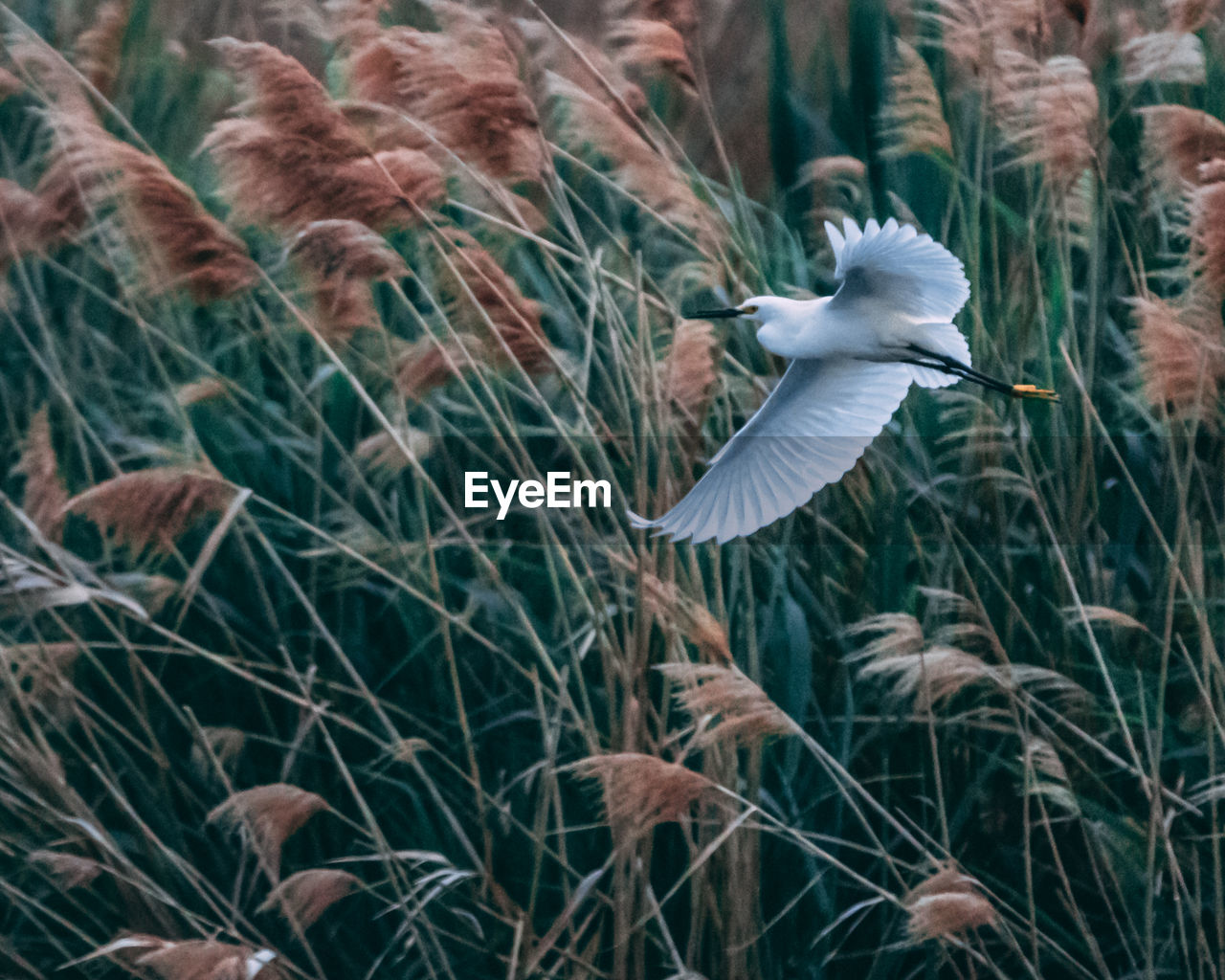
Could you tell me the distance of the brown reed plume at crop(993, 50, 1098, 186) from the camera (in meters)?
1.41

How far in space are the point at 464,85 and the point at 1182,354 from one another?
33.0 inches

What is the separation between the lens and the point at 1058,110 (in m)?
1.41

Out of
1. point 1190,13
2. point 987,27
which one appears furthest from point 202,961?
point 1190,13

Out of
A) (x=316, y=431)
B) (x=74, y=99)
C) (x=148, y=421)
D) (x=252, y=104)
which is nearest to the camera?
(x=252, y=104)

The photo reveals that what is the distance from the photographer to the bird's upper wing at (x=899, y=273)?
1078mm

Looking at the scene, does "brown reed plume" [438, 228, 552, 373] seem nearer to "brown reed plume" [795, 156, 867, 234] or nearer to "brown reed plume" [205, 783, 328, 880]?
"brown reed plume" [795, 156, 867, 234]

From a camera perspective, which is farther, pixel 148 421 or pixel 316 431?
pixel 148 421

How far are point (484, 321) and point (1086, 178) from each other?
83 cm

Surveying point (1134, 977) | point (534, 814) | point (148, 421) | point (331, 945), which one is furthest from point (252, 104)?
point (1134, 977)

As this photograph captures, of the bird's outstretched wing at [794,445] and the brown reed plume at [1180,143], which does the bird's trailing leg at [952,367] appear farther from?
the brown reed plume at [1180,143]

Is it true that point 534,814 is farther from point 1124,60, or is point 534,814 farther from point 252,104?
point 1124,60

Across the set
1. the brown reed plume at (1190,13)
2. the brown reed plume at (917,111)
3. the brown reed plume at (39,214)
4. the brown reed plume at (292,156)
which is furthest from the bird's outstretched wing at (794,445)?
the brown reed plume at (39,214)

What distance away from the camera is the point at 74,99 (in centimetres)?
154

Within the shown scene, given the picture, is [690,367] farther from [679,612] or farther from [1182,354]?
[1182,354]
